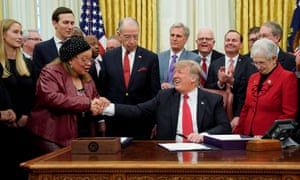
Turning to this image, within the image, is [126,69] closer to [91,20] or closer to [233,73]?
[233,73]

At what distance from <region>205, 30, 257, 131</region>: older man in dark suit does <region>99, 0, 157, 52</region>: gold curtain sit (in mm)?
2175

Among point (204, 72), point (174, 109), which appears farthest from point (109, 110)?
point (204, 72)

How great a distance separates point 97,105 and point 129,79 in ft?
3.95

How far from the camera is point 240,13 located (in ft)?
26.4

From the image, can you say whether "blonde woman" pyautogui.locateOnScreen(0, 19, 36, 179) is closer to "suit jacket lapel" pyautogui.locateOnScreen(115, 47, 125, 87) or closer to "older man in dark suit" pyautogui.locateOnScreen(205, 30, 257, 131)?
"suit jacket lapel" pyautogui.locateOnScreen(115, 47, 125, 87)

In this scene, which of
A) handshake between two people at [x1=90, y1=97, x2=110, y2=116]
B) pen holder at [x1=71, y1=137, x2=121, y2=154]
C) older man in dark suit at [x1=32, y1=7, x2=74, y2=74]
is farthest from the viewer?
older man in dark suit at [x1=32, y1=7, x2=74, y2=74]

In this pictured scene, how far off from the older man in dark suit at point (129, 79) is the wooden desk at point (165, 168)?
88.8 inches

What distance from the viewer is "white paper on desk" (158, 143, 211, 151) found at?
3439 mm

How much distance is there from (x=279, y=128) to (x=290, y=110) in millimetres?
884

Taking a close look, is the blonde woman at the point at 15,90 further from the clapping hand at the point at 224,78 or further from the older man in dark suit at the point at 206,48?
the older man in dark suit at the point at 206,48

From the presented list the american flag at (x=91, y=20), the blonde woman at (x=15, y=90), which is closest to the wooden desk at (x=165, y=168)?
the blonde woman at (x=15, y=90)

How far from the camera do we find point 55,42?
5.38 m

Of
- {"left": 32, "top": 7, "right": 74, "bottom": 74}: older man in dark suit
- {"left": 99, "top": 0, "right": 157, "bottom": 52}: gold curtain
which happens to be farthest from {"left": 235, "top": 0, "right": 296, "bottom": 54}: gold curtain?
{"left": 32, "top": 7, "right": 74, "bottom": 74}: older man in dark suit

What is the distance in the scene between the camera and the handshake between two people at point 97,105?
4.27m
